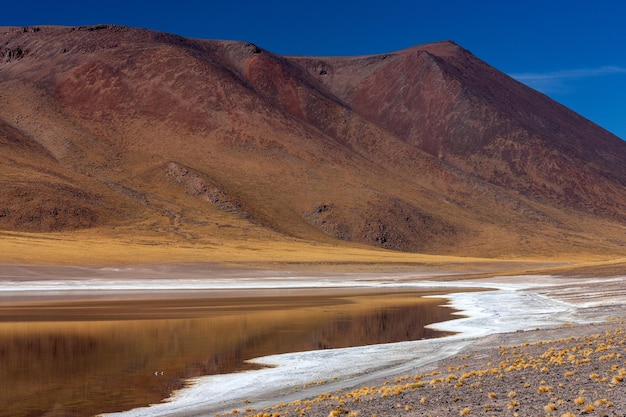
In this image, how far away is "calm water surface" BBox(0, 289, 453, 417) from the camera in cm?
1847

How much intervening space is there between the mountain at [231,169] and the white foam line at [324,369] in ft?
264

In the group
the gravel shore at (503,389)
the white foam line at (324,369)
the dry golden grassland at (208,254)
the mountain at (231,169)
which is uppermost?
the mountain at (231,169)

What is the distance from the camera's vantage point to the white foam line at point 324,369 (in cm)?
1697

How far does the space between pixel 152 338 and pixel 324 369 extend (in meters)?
9.65

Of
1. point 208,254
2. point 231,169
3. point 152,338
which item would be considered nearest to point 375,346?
point 152,338

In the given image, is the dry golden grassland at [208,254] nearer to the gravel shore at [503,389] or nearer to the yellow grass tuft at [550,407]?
the gravel shore at [503,389]

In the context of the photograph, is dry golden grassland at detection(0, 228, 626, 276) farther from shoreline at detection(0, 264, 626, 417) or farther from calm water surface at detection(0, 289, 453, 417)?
calm water surface at detection(0, 289, 453, 417)

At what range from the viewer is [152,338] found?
28.5 m

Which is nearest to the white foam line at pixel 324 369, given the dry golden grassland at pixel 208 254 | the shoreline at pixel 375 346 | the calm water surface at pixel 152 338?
the shoreline at pixel 375 346

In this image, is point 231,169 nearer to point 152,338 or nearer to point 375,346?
point 152,338

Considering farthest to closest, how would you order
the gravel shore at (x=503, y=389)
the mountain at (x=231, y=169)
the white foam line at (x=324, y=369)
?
Result: the mountain at (x=231, y=169), the white foam line at (x=324, y=369), the gravel shore at (x=503, y=389)

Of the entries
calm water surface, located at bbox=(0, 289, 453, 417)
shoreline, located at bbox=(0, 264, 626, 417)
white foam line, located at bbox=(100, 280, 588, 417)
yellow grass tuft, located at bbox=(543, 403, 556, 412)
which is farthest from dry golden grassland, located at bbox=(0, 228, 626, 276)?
yellow grass tuft, located at bbox=(543, 403, 556, 412)

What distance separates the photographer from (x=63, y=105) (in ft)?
540

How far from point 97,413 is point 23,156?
12871cm
